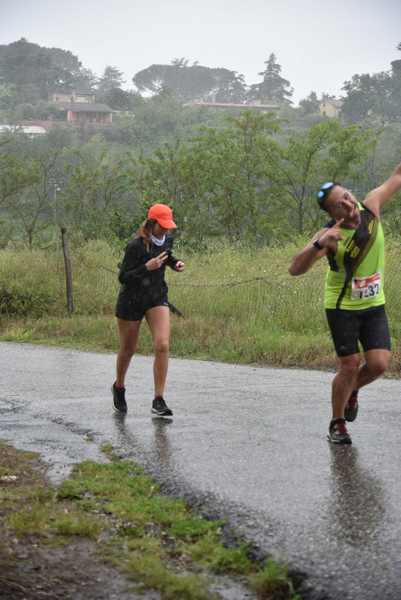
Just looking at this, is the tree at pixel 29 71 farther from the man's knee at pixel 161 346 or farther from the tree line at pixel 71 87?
the man's knee at pixel 161 346

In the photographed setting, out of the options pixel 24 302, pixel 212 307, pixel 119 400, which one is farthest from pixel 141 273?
pixel 24 302

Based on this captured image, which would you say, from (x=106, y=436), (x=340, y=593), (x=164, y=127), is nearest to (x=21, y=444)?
(x=106, y=436)

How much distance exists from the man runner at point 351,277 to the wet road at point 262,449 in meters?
0.52

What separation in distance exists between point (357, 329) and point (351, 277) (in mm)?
421

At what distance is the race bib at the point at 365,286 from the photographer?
7.21 meters

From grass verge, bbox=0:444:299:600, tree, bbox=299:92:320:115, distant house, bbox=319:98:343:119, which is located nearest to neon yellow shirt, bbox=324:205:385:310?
grass verge, bbox=0:444:299:600

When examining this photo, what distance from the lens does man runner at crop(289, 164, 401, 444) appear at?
6.97m

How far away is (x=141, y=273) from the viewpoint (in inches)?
358

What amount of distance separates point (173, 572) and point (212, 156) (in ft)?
125

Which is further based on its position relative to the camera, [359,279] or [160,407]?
[160,407]

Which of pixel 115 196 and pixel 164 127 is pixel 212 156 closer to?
pixel 115 196

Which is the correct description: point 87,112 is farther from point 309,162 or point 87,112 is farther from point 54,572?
point 54,572

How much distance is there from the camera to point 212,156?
42656 mm

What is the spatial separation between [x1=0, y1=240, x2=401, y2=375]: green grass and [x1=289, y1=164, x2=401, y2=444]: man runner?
5.00m
